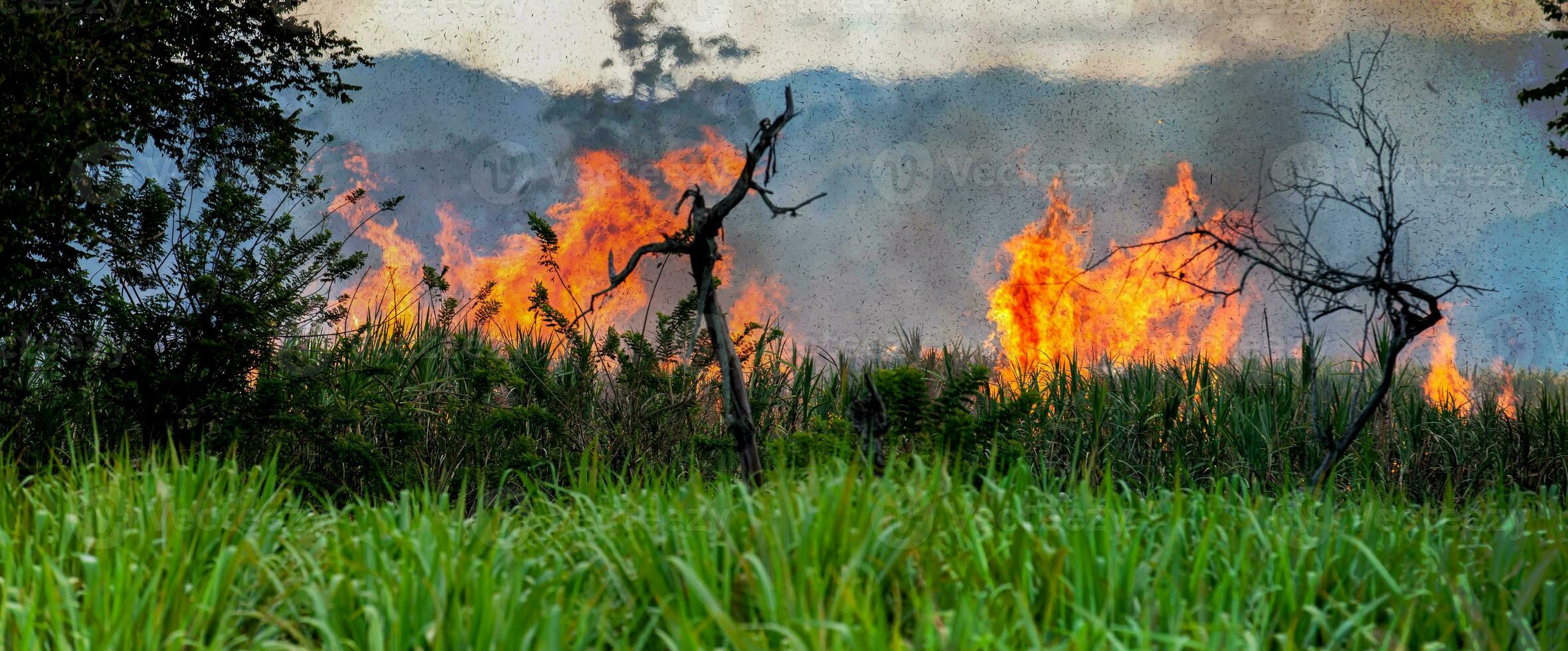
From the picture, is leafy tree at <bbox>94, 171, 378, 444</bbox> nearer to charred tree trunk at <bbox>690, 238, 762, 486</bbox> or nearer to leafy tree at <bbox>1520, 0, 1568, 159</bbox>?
charred tree trunk at <bbox>690, 238, 762, 486</bbox>

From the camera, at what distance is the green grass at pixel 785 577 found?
8.02ft

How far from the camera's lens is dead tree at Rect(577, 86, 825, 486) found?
3.99 m

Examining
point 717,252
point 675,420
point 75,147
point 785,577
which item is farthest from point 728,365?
point 75,147

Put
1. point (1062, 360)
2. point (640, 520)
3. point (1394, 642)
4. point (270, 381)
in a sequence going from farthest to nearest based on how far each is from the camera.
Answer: point (1062, 360) → point (270, 381) → point (640, 520) → point (1394, 642)

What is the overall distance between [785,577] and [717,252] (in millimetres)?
1899

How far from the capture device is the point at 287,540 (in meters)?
3.42

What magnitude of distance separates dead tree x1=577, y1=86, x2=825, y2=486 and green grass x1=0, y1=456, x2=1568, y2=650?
70 cm

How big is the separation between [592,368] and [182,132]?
443cm

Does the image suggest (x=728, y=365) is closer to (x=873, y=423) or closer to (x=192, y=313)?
(x=873, y=423)

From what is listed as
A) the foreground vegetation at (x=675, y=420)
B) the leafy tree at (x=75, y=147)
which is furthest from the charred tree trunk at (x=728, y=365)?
the leafy tree at (x=75, y=147)

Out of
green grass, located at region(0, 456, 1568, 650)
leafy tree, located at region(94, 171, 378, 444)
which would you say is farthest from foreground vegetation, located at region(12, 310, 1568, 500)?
green grass, located at region(0, 456, 1568, 650)

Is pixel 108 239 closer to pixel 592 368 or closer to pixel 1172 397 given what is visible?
pixel 592 368

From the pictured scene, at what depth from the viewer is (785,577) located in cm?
246

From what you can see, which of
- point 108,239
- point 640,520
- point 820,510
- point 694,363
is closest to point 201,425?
point 108,239
